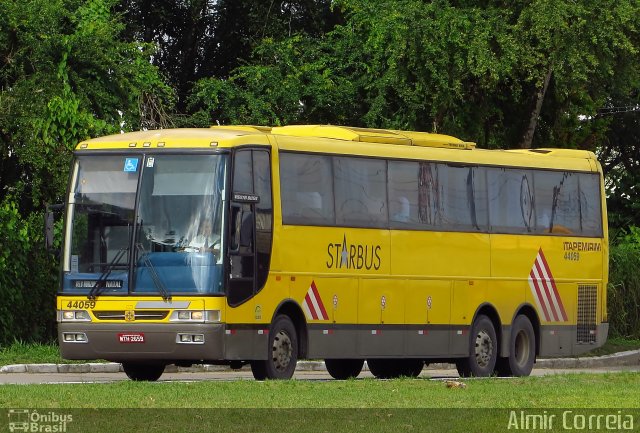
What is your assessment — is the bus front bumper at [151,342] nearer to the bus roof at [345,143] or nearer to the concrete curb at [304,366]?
the bus roof at [345,143]

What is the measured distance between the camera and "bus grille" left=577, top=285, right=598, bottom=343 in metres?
27.1

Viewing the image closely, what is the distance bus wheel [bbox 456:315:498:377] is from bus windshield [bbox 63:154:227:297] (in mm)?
5928

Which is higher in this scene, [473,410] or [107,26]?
[107,26]

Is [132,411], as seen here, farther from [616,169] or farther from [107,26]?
[616,169]

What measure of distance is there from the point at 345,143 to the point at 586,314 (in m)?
6.25

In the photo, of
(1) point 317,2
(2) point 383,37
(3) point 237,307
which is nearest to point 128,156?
(3) point 237,307

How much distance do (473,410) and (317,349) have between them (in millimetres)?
7371

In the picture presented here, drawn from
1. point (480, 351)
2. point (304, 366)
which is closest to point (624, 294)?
point (304, 366)

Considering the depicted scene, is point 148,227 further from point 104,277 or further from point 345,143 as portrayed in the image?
point 345,143

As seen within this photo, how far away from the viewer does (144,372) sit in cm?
2253

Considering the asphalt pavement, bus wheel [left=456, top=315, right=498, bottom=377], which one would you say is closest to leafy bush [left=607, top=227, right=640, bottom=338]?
the asphalt pavement

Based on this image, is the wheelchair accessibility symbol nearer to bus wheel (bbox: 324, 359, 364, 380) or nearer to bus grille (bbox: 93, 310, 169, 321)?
bus grille (bbox: 93, 310, 169, 321)

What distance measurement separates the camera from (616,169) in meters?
47.5

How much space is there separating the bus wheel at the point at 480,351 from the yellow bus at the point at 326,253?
1.1 inches
